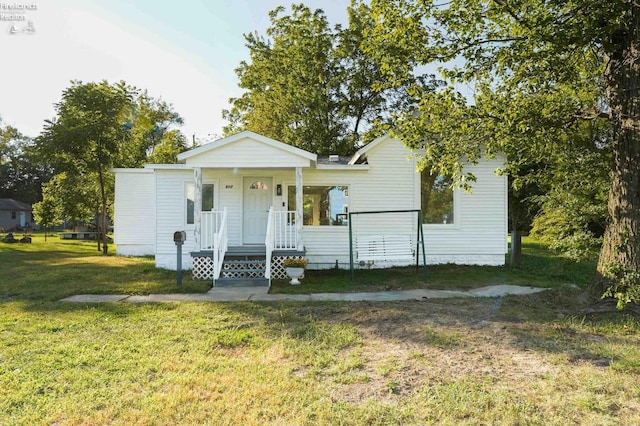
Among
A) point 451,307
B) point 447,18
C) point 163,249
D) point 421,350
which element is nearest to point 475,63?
point 447,18

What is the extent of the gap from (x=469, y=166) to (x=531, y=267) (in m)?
3.34

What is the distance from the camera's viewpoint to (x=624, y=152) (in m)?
5.43

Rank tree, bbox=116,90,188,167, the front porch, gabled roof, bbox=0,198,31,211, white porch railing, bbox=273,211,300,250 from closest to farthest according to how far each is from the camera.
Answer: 1. the front porch
2. white porch railing, bbox=273,211,300,250
3. tree, bbox=116,90,188,167
4. gabled roof, bbox=0,198,31,211

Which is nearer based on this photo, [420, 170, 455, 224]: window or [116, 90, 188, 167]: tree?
[420, 170, 455, 224]: window

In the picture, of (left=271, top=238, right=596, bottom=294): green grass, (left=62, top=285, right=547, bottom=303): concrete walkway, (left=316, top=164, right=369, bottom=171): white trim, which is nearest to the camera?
(left=62, top=285, right=547, bottom=303): concrete walkway

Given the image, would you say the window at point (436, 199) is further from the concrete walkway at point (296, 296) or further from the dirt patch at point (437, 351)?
the dirt patch at point (437, 351)

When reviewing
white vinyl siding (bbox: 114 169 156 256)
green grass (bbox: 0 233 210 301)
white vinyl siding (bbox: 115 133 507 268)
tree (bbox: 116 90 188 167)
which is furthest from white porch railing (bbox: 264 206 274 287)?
tree (bbox: 116 90 188 167)

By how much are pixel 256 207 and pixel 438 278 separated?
16.9 feet

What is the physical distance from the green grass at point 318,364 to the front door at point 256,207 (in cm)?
480

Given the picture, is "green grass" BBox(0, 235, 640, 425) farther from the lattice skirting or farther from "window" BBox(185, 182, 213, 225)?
"window" BBox(185, 182, 213, 225)

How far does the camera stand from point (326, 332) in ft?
15.6

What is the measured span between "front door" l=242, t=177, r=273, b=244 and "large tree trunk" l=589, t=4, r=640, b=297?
7.76 metres

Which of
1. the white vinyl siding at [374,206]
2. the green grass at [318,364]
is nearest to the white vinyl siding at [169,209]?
the white vinyl siding at [374,206]

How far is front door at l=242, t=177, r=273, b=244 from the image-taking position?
1106cm
